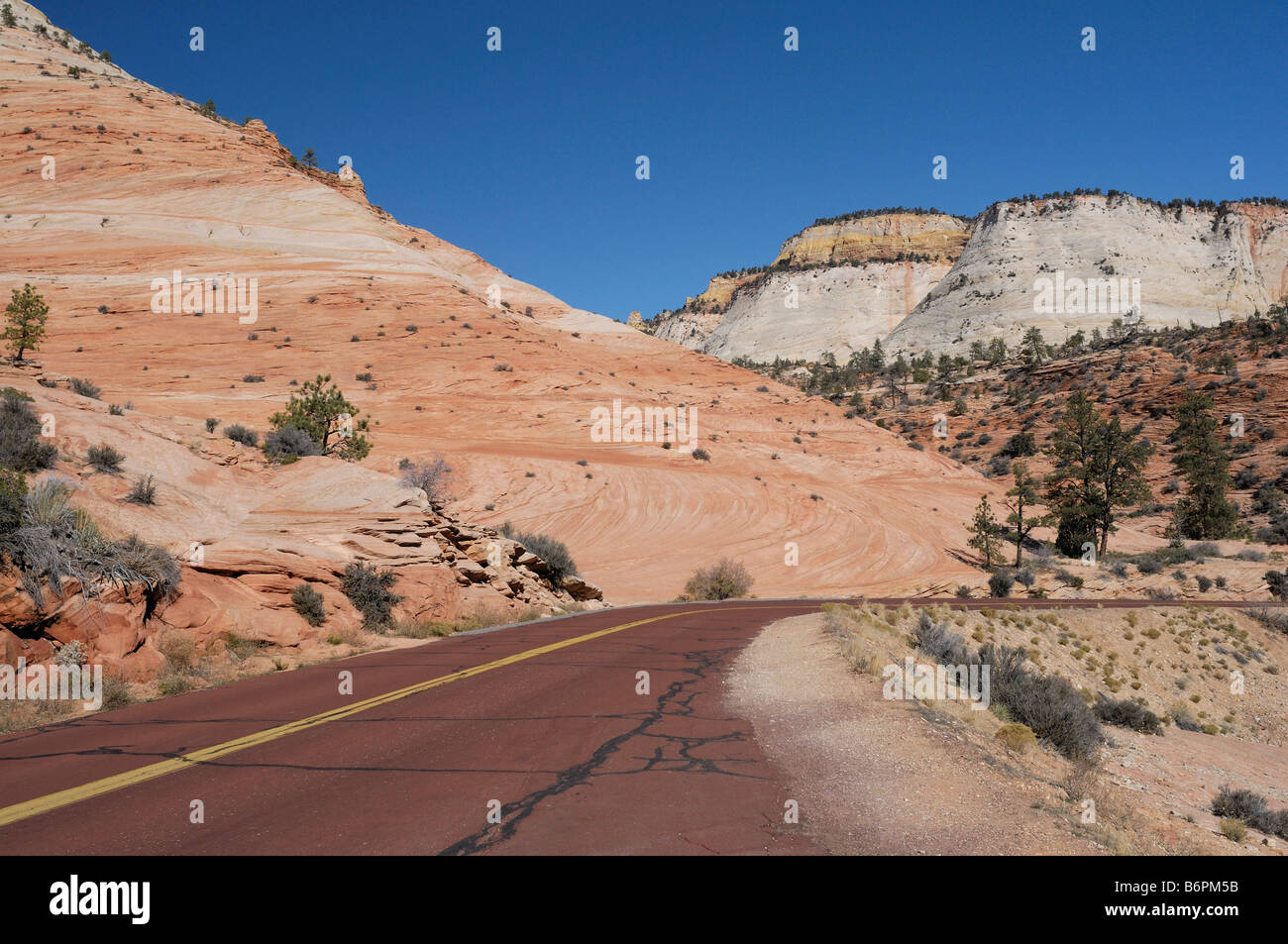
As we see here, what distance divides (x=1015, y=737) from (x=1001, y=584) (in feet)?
79.8

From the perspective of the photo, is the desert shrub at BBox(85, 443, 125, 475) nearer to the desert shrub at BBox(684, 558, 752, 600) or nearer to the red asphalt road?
the red asphalt road

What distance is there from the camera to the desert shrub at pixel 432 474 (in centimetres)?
3145

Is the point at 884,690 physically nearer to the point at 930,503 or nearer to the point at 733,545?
the point at 733,545

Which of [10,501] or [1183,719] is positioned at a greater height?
[10,501]

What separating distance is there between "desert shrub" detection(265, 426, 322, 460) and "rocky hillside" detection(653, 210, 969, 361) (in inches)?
3994

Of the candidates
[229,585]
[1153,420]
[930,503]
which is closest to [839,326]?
[1153,420]

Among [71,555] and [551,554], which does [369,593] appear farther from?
[551,554]

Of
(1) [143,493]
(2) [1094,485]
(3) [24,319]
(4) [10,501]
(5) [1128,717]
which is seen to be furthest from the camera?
(2) [1094,485]

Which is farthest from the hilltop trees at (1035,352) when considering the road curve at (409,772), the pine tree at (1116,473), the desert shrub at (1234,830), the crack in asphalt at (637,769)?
the crack in asphalt at (637,769)

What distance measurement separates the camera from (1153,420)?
2160 inches

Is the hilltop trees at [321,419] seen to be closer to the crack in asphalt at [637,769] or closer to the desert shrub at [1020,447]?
the crack in asphalt at [637,769]

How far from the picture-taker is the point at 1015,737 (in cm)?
705

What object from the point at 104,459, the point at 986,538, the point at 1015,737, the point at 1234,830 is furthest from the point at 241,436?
the point at 986,538

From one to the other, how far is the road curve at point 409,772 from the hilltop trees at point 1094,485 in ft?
110
